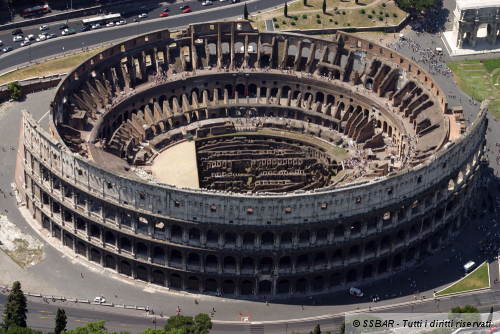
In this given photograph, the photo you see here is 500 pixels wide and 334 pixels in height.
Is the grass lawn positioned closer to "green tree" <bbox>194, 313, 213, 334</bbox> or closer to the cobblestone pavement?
the cobblestone pavement

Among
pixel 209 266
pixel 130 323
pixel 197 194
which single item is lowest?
pixel 130 323

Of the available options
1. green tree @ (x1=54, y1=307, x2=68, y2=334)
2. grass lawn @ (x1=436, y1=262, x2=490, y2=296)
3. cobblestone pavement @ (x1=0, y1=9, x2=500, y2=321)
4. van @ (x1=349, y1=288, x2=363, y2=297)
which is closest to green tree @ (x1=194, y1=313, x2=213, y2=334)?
cobblestone pavement @ (x1=0, y1=9, x2=500, y2=321)

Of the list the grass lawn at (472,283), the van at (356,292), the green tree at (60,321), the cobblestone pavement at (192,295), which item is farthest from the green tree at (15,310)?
the grass lawn at (472,283)

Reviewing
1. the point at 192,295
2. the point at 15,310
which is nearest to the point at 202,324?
the point at 192,295

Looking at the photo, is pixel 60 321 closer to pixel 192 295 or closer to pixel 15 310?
pixel 15 310

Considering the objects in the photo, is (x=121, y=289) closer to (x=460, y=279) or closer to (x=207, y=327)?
(x=207, y=327)

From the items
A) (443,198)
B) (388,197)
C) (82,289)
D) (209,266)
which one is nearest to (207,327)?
(209,266)
